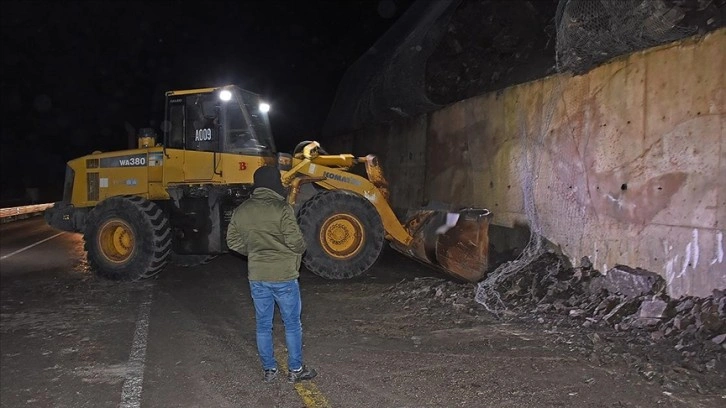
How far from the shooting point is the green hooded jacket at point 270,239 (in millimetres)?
4613

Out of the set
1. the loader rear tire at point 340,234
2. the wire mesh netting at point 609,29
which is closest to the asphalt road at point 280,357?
the loader rear tire at point 340,234

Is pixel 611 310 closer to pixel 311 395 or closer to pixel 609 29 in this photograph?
pixel 609 29

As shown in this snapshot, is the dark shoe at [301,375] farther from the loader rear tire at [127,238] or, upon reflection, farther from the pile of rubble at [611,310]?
the loader rear tire at [127,238]

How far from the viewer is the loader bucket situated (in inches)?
318

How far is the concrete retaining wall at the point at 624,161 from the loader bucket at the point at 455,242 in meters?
0.78

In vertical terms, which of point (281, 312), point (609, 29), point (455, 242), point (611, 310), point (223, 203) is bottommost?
point (611, 310)

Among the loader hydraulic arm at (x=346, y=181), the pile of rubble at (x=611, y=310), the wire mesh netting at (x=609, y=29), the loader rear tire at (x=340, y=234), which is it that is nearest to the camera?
the pile of rubble at (x=611, y=310)

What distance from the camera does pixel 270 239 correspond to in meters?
4.64

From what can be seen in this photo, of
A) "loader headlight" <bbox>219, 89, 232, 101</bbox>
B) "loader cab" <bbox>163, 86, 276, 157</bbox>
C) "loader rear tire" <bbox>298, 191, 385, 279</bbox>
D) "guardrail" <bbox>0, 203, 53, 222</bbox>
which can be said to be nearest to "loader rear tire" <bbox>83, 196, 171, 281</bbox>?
"loader cab" <bbox>163, 86, 276, 157</bbox>

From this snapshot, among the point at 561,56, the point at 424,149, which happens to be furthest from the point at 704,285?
the point at 424,149

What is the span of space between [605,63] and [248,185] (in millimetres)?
5396

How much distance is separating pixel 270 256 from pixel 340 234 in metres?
4.44

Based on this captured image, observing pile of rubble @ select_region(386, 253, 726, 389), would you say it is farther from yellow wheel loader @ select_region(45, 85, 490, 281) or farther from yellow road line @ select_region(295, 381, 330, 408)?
yellow road line @ select_region(295, 381, 330, 408)

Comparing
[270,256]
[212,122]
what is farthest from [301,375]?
[212,122]
